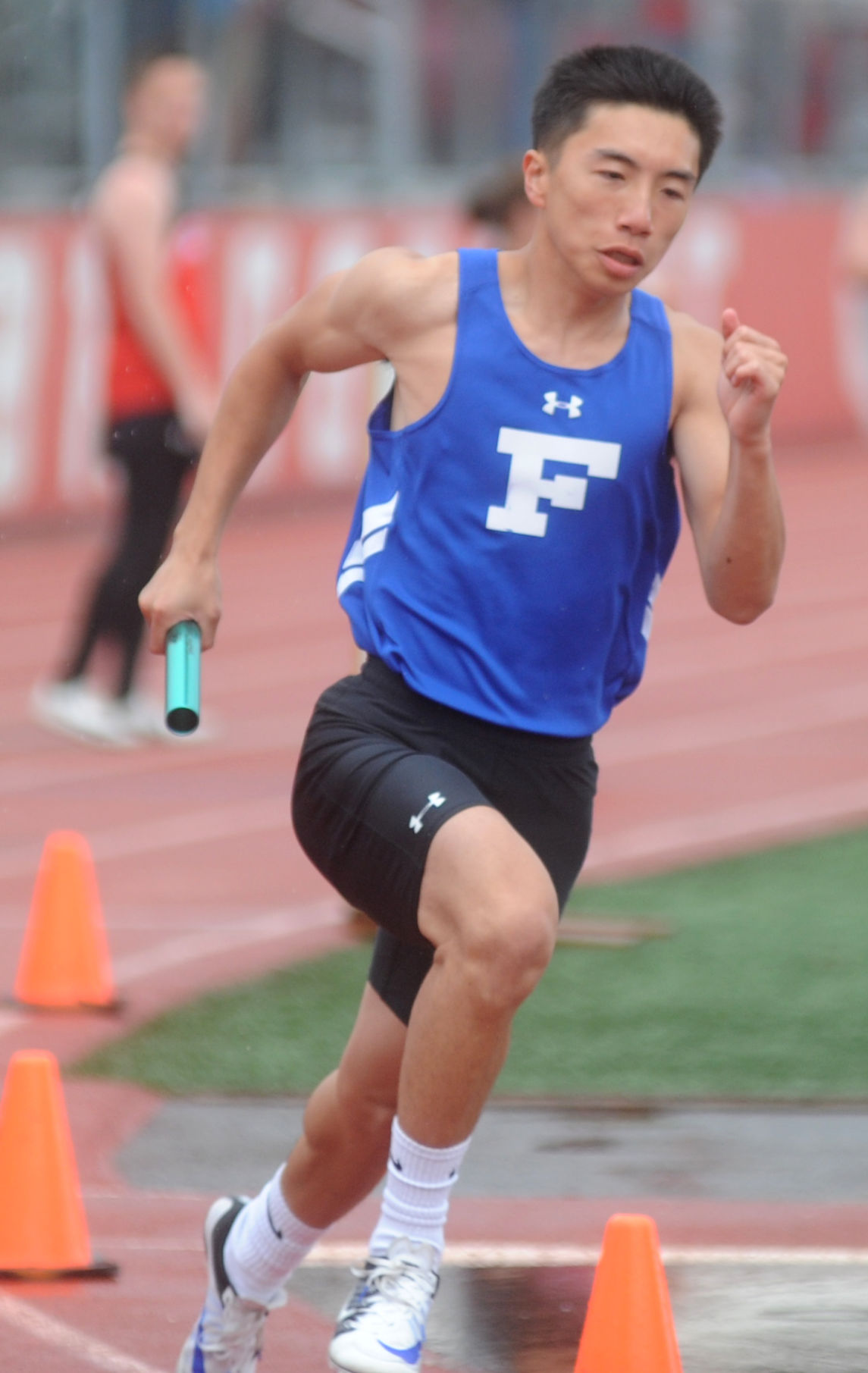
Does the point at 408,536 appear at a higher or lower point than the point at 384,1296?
higher

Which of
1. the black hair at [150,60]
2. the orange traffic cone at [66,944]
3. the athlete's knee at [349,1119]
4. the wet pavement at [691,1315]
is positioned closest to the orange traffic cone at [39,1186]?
the wet pavement at [691,1315]

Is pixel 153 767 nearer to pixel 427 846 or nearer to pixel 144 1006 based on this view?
pixel 144 1006

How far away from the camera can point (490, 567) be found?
3.71 meters

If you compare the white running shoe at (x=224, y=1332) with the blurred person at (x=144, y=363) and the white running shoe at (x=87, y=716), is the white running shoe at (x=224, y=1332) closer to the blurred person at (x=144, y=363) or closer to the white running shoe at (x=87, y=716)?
the blurred person at (x=144, y=363)

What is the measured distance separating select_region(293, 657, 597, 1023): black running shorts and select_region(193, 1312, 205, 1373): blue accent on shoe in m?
0.60

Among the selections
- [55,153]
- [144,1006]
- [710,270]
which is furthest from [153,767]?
[710,270]

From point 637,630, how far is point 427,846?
567 mm

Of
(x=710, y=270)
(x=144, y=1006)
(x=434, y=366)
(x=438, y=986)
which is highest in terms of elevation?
(x=434, y=366)

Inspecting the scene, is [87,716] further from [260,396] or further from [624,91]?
[624,91]

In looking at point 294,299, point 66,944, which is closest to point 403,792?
point 66,944

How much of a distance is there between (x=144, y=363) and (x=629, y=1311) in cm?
668

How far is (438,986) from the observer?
11.4 ft

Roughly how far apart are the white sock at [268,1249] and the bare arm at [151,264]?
6.00 meters

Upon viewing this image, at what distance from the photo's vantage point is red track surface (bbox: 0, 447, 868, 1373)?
4.75 meters
